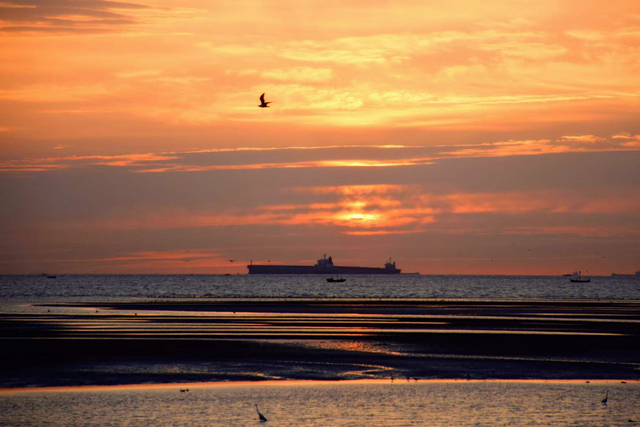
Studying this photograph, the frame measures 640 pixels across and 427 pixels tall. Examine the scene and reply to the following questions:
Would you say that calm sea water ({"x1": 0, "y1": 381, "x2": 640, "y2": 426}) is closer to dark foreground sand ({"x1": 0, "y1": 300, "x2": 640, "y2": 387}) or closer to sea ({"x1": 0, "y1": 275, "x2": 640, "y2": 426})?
sea ({"x1": 0, "y1": 275, "x2": 640, "y2": 426})

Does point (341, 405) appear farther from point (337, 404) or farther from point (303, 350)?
point (303, 350)

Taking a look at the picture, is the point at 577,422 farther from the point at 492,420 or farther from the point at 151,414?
the point at 151,414

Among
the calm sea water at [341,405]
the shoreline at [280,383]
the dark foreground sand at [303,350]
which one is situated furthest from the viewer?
the dark foreground sand at [303,350]

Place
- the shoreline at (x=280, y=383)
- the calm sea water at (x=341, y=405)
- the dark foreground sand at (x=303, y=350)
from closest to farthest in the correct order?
the calm sea water at (x=341, y=405) → the shoreline at (x=280, y=383) → the dark foreground sand at (x=303, y=350)

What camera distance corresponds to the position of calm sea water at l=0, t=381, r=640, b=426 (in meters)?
26.1

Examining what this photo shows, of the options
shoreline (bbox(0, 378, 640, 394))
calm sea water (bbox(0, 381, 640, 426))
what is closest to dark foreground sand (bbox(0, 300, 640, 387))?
shoreline (bbox(0, 378, 640, 394))

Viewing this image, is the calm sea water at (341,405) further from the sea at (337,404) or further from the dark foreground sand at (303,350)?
the dark foreground sand at (303,350)

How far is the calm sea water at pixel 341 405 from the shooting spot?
26.1 metres

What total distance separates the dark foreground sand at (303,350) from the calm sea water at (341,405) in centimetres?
287

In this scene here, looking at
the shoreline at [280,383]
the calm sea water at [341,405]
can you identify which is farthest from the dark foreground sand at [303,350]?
the calm sea water at [341,405]

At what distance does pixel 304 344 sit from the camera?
159 ft

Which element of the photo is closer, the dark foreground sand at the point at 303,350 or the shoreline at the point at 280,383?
the shoreline at the point at 280,383

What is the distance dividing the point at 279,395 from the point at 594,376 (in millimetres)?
15308

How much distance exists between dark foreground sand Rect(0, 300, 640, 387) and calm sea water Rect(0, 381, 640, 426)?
2.87m
